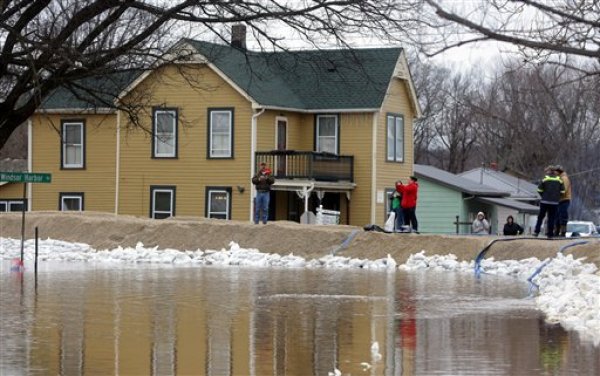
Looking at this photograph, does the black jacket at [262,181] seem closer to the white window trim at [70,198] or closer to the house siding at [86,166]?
the house siding at [86,166]

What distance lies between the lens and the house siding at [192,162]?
164ft

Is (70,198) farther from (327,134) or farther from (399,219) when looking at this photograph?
(399,219)

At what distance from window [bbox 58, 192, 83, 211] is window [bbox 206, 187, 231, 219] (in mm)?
6275

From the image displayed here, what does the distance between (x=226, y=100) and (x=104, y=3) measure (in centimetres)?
3548

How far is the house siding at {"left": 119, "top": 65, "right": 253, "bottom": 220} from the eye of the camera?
5000 cm

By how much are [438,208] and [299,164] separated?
52.4 feet

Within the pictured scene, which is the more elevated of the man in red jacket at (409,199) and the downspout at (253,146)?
the downspout at (253,146)

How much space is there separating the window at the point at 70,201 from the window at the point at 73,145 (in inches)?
46.7

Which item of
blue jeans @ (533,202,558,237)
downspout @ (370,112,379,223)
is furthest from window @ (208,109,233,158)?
blue jeans @ (533,202,558,237)

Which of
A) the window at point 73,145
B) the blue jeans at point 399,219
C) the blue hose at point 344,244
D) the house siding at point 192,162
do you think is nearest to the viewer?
the blue hose at point 344,244

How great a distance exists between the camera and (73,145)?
5397 cm

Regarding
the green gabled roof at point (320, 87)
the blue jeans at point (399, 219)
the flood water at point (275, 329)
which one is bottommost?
the flood water at point (275, 329)

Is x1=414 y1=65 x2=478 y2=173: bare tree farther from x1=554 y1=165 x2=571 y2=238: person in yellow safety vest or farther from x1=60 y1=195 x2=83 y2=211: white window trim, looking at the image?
x1=554 y1=165 x2=571 y2=238: person in yellow safety vest

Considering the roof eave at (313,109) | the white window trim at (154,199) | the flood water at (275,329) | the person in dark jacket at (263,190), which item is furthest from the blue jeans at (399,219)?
the flood water at (275,329)
